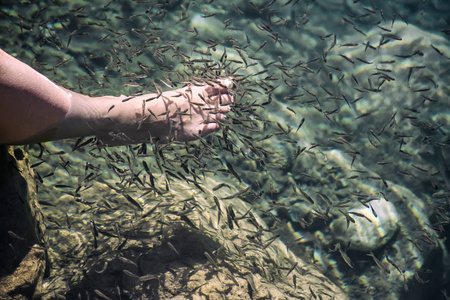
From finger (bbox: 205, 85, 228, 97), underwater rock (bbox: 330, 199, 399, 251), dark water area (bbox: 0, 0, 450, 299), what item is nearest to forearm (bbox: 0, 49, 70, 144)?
dark water area (bbox: 0, 0, 450, 299)

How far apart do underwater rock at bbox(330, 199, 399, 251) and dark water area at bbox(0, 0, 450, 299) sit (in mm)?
19

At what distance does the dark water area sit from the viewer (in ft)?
18.1

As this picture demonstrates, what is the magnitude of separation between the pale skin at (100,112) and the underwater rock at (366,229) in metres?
3.01

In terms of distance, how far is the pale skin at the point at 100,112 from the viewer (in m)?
2.91

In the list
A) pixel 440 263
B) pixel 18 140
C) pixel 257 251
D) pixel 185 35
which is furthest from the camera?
pixel 185 35

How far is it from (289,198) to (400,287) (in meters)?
2.59

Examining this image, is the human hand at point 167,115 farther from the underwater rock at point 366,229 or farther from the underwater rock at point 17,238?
the underwater rock at point 366,229

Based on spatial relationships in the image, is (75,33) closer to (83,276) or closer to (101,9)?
(101,9)

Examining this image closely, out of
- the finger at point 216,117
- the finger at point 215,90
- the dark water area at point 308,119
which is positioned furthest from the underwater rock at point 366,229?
the finger at point 215,90

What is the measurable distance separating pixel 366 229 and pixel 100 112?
4.74 meters

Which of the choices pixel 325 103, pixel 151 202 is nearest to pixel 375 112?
pixel 325 103

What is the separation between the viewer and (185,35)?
266 inches

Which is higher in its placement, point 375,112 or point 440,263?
point 375,112

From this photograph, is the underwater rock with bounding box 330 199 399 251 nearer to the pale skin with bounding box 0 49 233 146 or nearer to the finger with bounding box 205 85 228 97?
the pale skin with bounding box 0 49 233 146
